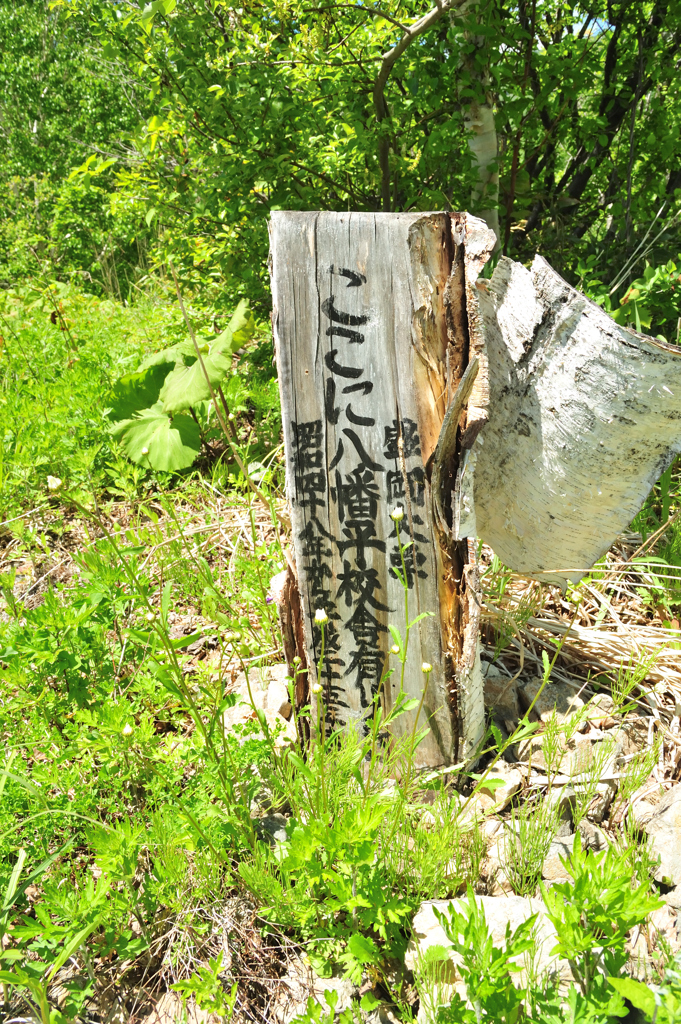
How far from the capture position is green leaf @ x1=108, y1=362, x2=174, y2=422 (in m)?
3.48

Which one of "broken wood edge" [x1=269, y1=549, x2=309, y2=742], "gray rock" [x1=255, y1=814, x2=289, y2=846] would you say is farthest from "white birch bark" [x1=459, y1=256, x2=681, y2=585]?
"gray rock" [x1=255, y1=814, x2=289, y2=846]

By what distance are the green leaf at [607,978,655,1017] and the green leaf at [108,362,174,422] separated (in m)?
3.09

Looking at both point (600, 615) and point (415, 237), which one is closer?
point (415, 237)

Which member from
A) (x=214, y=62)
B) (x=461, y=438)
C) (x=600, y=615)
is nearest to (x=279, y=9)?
(x=214, y=62)

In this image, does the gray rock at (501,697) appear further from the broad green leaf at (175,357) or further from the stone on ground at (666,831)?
the broad green leaf at (175,357)

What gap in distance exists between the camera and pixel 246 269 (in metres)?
3.47

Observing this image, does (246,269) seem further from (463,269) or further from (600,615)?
(600,615)

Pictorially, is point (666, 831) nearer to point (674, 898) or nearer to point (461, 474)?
point (674, 898)

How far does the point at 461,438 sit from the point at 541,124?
266cm

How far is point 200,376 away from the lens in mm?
3277

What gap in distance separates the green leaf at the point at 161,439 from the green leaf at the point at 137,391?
12cm

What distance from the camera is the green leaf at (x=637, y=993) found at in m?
1.17

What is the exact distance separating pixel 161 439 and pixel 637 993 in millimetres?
2810

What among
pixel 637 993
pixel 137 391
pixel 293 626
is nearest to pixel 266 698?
pixel 293 626
